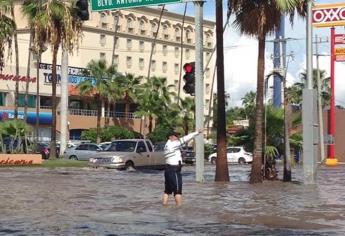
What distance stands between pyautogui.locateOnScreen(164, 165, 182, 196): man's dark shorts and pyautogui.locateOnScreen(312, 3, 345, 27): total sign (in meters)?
43.7

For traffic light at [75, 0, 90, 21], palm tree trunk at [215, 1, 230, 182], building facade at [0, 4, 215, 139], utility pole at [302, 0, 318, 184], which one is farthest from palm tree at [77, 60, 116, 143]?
traffic light at [75, 0, 90, 21]

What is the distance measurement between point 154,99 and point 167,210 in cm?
6508

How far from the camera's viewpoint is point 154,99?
80.2m

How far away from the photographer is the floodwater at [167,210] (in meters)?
12.0

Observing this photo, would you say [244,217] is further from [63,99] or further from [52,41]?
[63,99]

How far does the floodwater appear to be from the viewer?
12016 millimetres

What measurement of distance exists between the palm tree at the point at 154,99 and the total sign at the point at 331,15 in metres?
26.0

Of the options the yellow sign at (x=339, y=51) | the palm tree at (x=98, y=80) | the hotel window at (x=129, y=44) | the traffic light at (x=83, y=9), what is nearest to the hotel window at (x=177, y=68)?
the hotel window at (x=129, y=44)

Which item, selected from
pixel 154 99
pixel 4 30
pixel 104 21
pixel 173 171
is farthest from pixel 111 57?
pixel 173 171

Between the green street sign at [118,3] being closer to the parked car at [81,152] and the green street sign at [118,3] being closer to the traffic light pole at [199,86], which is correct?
the traffic light pole at [199,86]

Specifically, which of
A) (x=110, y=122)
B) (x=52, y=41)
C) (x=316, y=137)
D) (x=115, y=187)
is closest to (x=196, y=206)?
(x=115, y=187)

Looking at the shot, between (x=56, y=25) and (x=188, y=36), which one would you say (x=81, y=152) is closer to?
(x=56, y=25)

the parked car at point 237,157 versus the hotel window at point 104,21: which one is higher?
the hotel window at point 104,21

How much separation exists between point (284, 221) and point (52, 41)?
3379 centimetres
